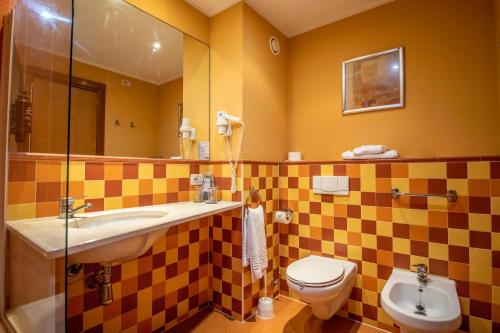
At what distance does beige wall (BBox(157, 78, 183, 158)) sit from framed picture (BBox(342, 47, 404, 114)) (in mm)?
1331

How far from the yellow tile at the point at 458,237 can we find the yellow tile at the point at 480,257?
1.9 inches

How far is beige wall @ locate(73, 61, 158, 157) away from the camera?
4.54 ft

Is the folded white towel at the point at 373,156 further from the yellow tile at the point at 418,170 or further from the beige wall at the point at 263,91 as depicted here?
the beige wall at the point at 263,91

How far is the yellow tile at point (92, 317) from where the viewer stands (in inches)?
48.3

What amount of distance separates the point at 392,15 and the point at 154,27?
1.73 meters

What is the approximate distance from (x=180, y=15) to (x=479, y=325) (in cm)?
273

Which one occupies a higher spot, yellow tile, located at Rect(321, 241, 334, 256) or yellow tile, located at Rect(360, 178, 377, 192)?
yellow tile, located at Rect(360, 178, 377, 192)

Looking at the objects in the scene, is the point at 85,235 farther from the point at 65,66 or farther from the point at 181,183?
the point at 181,183

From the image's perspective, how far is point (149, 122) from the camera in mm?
1625

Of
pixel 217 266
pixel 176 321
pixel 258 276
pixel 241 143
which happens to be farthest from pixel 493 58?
pixel 176 321

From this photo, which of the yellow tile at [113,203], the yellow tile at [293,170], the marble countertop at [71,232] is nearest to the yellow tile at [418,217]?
the yellow tile at [293,170]

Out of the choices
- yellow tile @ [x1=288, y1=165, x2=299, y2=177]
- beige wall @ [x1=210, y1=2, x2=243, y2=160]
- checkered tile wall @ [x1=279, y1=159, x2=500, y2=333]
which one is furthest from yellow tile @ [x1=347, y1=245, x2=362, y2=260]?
beige wall @ [x1=210, y1=2, x2=243, y2=160]

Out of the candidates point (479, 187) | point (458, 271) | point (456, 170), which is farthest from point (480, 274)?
point (456, 170)

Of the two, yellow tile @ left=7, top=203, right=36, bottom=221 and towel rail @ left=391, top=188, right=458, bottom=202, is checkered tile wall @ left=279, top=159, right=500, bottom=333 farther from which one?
yellow tile @ left=7, top=203, right=36, bottom=221
